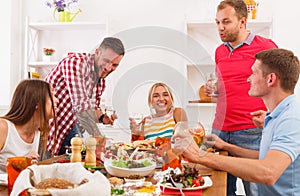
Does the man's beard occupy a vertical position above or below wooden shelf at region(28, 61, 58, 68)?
above

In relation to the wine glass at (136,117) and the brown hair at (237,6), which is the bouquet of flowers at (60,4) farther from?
the wine glass at (136,117)

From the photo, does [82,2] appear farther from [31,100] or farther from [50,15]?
[31,100]

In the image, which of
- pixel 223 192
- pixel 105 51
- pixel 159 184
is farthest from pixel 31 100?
pixel 223 192

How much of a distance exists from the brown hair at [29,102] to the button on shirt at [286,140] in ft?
3.31

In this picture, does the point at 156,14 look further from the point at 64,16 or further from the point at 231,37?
the point at 231,37

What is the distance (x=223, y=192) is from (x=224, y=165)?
0.18 metres

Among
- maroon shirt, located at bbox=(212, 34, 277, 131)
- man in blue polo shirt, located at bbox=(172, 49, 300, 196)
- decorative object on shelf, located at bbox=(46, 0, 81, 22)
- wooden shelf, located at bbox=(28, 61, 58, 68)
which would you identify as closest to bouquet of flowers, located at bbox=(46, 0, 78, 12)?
decorative object on shelf, located at bbox=(46, 0, 81, 22)

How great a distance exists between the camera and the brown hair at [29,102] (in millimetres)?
1932

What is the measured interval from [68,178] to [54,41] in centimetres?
278

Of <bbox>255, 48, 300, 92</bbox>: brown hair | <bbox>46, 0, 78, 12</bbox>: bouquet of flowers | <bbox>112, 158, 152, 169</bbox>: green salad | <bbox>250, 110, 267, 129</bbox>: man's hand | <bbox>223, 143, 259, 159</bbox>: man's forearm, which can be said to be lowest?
<bbox>223, 143, 259, 159</bbox>: man's forearm

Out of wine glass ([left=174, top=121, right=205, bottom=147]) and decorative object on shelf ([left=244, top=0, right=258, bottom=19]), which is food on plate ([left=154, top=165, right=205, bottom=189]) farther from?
decorative object on shelf ([left=244, top=0, right=258, bottom=19])

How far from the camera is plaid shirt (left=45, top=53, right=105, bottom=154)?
164 cm

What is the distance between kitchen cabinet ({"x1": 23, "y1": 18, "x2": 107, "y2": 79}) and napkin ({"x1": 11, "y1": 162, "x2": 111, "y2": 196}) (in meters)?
2.54

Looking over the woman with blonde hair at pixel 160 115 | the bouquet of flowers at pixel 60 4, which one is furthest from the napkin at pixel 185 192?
the bouquet of flowers at pixel 60 4
